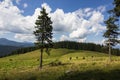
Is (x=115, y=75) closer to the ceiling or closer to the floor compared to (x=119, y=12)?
closer to the floor

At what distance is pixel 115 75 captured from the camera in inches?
425

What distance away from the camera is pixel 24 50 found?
192375 millimetres

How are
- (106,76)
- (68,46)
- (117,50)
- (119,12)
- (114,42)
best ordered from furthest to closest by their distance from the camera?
(68,46) → (117,50) → (114,42) → (119,12) → (106,76)

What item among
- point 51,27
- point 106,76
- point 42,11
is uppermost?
point 42,11

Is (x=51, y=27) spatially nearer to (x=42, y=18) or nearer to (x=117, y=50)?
(x=42, y=18)

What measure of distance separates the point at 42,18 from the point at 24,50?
142 metres

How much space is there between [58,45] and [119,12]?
6780 inches

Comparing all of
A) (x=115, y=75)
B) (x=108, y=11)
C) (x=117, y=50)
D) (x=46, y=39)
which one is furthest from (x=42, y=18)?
(x=117, y=50)

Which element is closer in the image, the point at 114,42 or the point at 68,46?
the point at 114,42

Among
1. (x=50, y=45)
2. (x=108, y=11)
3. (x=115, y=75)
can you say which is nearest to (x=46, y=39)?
(x=50, y=45)

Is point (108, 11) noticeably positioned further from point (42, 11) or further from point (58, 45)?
point (58, 45)

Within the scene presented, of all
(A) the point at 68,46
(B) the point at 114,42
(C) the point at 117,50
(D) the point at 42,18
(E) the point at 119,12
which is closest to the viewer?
(E) the point at 119,12

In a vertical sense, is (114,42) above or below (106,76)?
above

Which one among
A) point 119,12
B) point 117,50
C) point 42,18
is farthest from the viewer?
point 117,50
